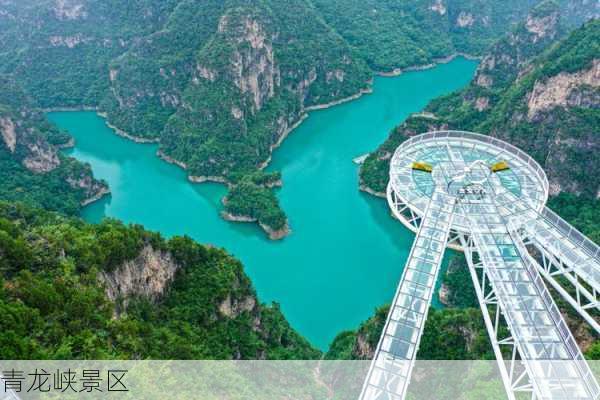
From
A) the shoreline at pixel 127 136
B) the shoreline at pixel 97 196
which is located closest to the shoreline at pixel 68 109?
the shoreline at pixel 127 136

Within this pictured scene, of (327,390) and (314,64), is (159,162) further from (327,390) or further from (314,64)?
(327,390)

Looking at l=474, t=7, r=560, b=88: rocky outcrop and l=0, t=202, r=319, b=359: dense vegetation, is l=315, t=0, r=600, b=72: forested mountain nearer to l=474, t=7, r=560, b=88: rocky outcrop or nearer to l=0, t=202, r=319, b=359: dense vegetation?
l=474, t=7, r=560, b=88: rocky outcrop

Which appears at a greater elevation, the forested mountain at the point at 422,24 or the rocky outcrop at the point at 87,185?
the forested mountain at the point at 422,24

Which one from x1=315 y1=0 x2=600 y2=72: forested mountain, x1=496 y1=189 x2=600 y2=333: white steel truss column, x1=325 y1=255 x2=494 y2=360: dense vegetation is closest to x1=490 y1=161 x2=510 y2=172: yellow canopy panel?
x1=496 y1=189 x2=600 y2=333: white steel truss column

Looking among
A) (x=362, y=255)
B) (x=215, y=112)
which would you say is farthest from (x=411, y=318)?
(x=215, y=112)

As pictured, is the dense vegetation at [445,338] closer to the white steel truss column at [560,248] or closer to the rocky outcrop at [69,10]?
the white steel truss column at [560,248]

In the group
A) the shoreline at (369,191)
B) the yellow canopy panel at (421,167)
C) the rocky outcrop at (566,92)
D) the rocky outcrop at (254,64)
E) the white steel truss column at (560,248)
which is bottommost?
the white steel truss column at (560,248)

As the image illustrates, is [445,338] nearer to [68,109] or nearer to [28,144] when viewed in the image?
[28,144]
